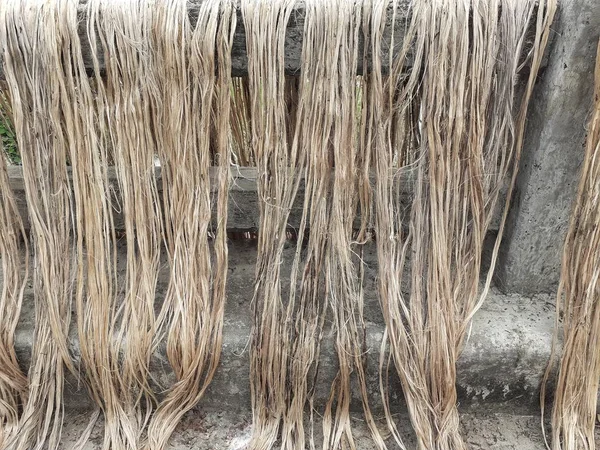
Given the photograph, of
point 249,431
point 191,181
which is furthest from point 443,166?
point 249,431

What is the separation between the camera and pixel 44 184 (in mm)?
1225

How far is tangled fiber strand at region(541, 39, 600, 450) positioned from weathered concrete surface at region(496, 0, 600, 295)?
74 mm

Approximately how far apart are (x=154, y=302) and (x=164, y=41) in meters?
0.64

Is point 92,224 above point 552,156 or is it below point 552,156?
below

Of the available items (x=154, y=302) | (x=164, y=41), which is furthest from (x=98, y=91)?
(x=154, y=302)

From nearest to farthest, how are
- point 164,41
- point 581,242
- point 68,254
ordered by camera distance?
point 164,41 < point 581,242 < point 68,254

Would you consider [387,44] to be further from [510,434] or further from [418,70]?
[510,434]

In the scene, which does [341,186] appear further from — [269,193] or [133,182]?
[133,182]

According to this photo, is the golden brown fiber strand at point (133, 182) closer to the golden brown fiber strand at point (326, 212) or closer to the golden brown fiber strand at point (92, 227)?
the golden brown fiber strand at point (92, 227)

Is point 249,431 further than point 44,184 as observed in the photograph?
Yes

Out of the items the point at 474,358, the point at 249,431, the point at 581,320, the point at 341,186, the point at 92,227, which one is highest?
the point at 341,186

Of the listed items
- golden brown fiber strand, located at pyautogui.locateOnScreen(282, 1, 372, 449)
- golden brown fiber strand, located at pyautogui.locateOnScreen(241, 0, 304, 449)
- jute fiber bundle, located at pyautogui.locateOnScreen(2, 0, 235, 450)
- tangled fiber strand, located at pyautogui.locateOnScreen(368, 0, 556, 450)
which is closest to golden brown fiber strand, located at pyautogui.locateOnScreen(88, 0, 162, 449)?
jute fiber bundle, located at pyautogui.locateOnScreen(2, 0, 235, 450)

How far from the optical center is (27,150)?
47.2 inches

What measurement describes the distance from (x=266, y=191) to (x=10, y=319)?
0.72 metres
